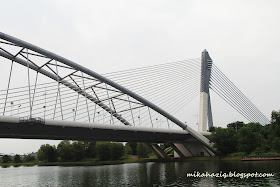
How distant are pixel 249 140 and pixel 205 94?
572 inches

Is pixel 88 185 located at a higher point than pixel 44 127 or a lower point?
lower

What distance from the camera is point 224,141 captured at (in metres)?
67.1

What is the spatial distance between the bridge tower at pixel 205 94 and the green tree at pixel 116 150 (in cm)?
3400

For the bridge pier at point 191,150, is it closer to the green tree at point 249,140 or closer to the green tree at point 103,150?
the green tree at point 249,140

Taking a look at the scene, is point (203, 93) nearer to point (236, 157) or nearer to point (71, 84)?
point (236, 157)

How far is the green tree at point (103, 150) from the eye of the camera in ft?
301

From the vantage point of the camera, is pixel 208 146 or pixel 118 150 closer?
pixel 208 146

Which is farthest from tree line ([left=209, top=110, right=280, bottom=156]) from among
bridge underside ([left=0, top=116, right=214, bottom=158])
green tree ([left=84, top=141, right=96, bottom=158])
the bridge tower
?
green tree ([left=84, top=141, right=96, bottom=158])

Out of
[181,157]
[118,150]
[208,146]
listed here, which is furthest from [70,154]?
[208,146]

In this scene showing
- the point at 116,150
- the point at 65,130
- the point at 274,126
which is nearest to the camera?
the point at 65,130

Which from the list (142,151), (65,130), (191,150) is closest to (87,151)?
(142,151)

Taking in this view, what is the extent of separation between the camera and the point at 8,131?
1558 inches

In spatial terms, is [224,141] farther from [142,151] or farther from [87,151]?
[87,151]

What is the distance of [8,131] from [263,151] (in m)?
49.4
